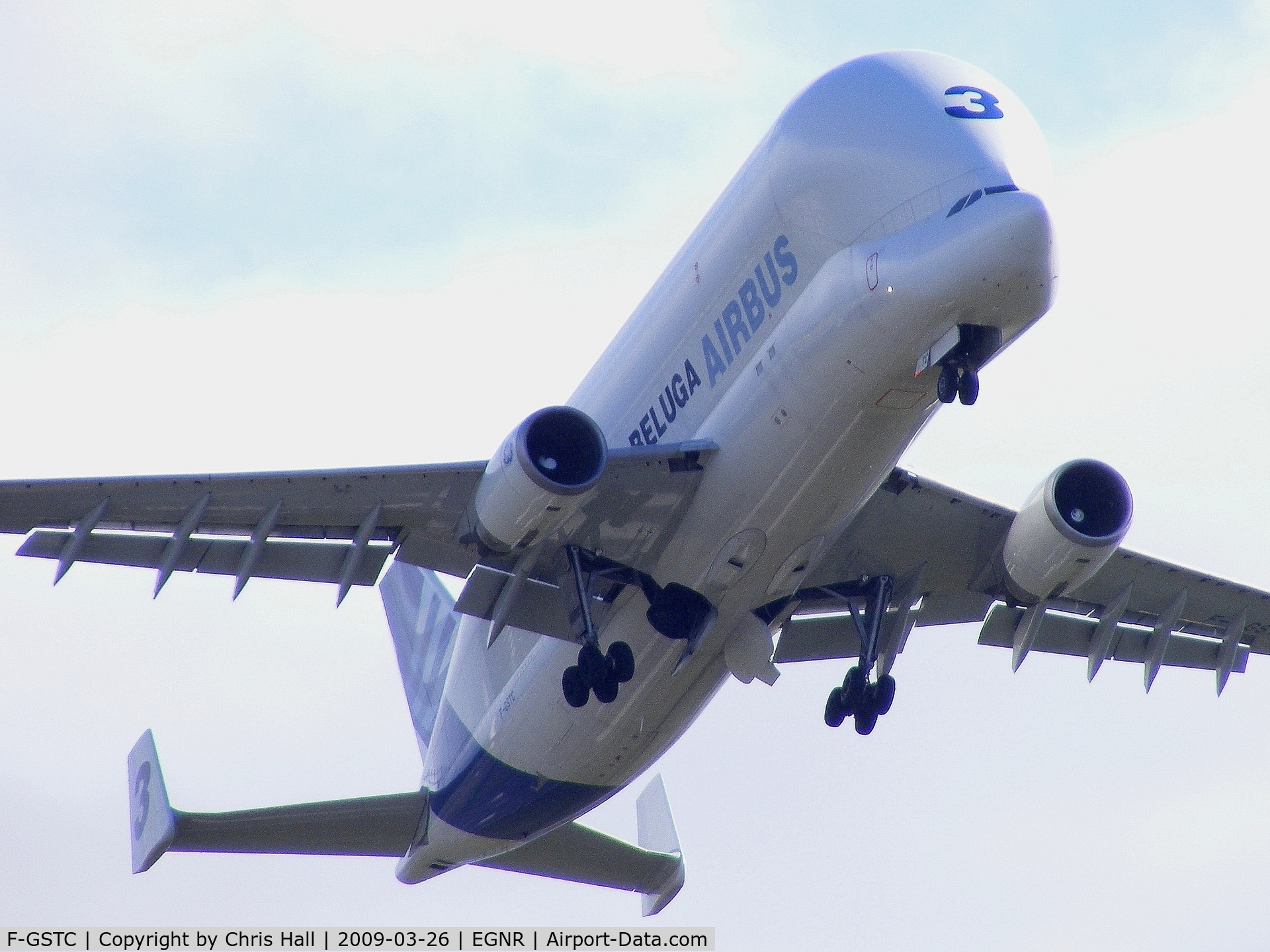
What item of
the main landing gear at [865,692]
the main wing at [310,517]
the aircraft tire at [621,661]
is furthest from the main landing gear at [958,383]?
the aircraft tire at [621,661]

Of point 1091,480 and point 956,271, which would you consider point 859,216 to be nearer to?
point 956,271

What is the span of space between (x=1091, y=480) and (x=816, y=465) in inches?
161

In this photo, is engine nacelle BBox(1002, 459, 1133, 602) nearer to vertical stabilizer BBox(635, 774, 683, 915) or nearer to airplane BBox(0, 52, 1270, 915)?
airplane BBox(0, 52, 1270, 915)

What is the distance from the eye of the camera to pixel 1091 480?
63.3ft

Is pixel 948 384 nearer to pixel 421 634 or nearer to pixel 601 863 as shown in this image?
pixel 601 863

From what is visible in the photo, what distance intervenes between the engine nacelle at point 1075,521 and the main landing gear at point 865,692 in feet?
7.51

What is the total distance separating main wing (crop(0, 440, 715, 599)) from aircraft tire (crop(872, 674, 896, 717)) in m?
3.80

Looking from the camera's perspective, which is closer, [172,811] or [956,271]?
[956,271]

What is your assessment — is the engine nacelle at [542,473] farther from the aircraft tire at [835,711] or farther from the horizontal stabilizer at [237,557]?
the aircraft tire at [835,711]

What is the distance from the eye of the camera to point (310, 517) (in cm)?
1919

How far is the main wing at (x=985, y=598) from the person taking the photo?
67.4ft

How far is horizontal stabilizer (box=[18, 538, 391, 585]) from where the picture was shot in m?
19.6

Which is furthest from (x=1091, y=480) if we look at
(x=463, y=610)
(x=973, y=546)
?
(x=463, y=610)

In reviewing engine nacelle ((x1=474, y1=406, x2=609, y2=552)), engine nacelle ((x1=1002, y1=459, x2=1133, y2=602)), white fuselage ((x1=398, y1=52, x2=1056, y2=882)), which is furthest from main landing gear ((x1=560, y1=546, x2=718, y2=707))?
engine nacelle ((x1=1002, y1=459, x2=1133, y2=602))
